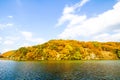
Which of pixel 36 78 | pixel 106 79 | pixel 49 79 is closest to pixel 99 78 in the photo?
pixel 106 79

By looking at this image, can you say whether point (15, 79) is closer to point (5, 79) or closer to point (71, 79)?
point (5, 79)

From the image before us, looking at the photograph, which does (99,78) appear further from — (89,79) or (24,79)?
(24,79)

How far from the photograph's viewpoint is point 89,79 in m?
63.2

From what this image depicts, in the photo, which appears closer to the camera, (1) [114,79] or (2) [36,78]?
(1) [114,79]

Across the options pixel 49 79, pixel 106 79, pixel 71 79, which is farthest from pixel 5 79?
pixel 106 79

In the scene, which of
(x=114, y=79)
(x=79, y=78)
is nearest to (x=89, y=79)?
(x=79, y=78)

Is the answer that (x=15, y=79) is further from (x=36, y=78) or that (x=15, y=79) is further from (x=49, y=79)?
(x=49, y=79)

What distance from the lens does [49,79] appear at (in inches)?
2506

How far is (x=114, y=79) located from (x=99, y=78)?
510 centimetres

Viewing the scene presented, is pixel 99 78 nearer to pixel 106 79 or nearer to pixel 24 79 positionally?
pixel 106 79

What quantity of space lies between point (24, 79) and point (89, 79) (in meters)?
21.0

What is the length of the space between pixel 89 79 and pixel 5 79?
27.4m

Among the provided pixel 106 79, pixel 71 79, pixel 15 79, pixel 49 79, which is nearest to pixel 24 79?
pixel 15 79

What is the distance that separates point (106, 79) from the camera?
206 feet
